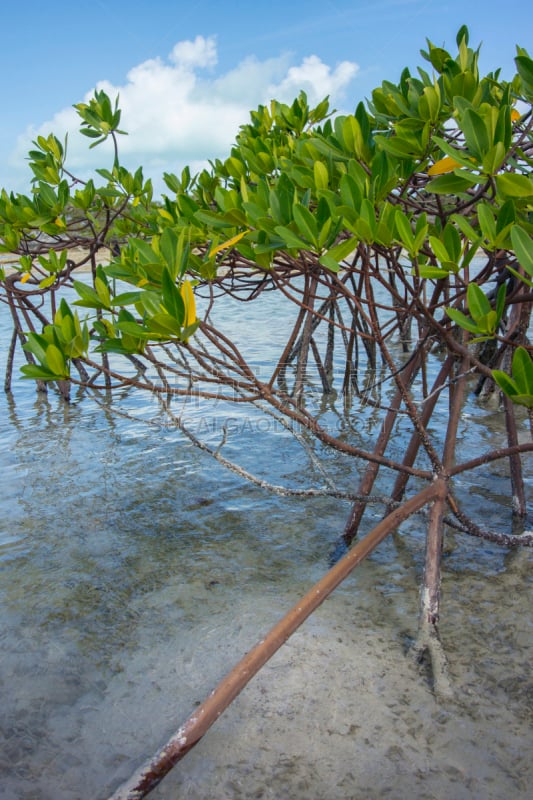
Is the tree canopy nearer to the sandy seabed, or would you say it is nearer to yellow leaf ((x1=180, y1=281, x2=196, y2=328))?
yellow leaf ((x1=180, y1=281, x2=196, y2=328))

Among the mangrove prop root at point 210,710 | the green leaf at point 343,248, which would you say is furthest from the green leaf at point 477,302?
the mangrove prop root at point 210,710

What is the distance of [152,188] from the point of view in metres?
3.59

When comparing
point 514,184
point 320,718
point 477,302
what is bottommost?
point 320,718

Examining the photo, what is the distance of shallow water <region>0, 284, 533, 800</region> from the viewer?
1.33m

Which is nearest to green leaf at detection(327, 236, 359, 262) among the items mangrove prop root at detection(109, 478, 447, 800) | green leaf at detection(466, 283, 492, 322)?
green leaf at detection(466, 283, 492, 322)

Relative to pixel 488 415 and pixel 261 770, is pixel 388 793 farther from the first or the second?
pixel 488 415

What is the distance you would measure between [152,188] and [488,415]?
2436 millimetres

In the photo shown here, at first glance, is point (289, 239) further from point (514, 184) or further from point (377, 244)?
point (514, 184)

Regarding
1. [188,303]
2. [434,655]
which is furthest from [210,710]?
[188,303]

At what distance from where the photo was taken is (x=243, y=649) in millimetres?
1690

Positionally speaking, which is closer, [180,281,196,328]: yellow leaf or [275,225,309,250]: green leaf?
[180,281,196,328]: yellow leaf

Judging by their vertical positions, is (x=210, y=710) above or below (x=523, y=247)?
below

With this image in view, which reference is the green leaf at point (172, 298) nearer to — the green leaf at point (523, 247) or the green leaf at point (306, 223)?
the green leaf at point (306, 223)

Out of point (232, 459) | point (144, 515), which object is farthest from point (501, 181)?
point (232, 459)
